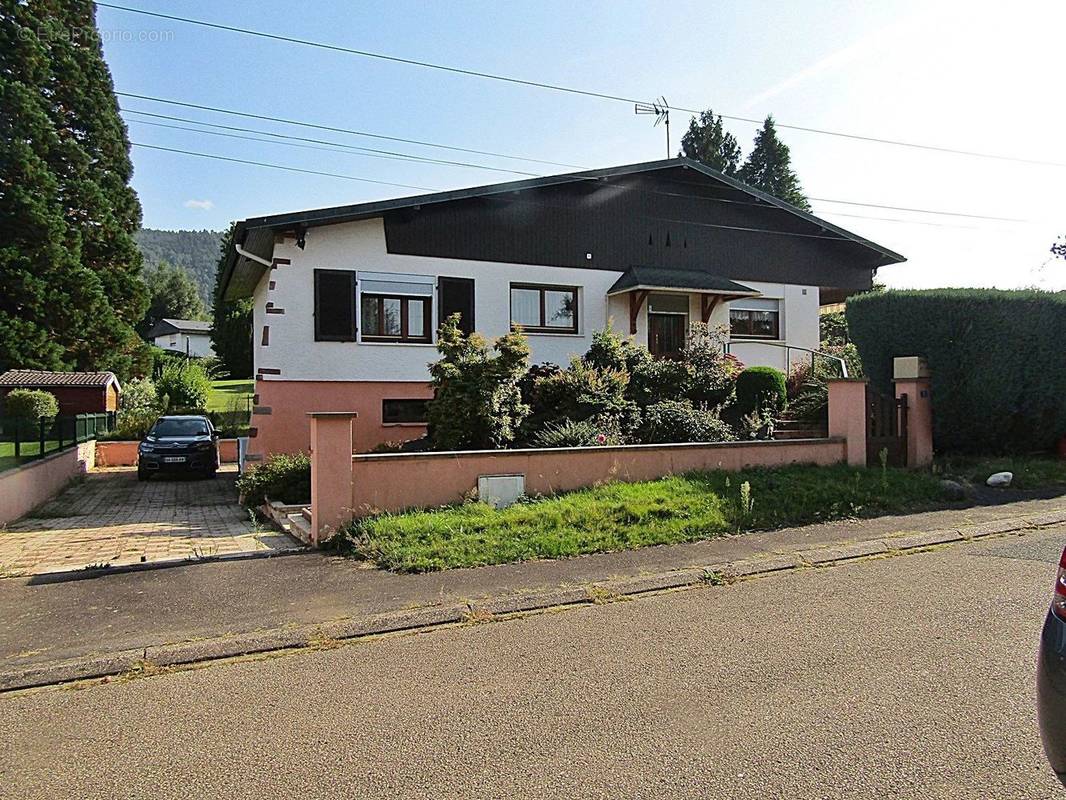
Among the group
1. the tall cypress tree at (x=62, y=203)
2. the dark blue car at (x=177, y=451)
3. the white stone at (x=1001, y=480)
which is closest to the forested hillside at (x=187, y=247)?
the tall cypress tree at (x=62, y=203)

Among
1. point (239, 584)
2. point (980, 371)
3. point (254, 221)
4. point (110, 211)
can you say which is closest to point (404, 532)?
point (239, 584)

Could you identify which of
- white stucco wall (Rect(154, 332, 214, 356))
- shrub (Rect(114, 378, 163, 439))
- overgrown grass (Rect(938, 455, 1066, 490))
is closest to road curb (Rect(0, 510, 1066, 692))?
overgrown grass (Rect(938, 455, 1066, 490))

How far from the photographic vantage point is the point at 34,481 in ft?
42.7

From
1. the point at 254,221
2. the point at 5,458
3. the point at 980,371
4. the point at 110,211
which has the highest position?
the point at 110,211

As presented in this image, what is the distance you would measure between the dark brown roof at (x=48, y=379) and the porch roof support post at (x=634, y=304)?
18.9 metres

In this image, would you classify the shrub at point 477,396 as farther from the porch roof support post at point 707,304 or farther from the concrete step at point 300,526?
the porch roof support post at point 707,304

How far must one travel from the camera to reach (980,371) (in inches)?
499

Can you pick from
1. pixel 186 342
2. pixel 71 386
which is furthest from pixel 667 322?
pixel 186 342

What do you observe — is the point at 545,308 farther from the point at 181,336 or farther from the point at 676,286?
the point at 181,336

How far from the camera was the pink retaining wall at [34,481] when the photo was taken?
11.2m

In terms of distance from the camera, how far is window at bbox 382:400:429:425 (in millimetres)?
16359

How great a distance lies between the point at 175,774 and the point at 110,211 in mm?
34673

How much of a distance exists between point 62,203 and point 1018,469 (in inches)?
1342

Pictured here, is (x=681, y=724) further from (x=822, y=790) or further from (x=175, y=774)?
(x=175, y=774)
